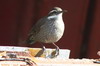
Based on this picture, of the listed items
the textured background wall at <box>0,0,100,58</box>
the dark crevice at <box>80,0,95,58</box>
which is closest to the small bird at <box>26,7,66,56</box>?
the textured background wall at <box>0,0,100,58</box>

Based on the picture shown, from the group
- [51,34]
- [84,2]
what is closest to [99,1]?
[84,2]

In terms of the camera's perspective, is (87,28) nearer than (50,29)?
No

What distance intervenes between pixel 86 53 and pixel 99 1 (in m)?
0.95

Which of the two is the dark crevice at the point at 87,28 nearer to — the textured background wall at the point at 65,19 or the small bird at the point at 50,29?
the textured background wall at the point at 65,19

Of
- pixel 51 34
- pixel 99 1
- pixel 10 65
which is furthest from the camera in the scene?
pixel 99 1

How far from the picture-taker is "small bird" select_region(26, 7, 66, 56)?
18.0ft

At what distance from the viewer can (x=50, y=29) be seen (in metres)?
5.57

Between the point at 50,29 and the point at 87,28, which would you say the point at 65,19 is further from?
the point at 50,29

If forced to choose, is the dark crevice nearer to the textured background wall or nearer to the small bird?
the textured background wall

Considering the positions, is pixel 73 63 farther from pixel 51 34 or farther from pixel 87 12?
pixel 87 12

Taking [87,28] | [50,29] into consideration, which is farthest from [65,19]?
[50,29]

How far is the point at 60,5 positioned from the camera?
6.74 metres

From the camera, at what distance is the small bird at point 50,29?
5.49m

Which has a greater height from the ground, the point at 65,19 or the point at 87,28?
the point at 65,19
